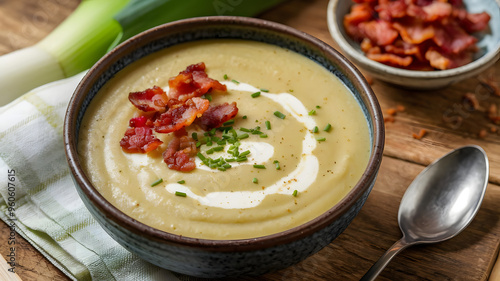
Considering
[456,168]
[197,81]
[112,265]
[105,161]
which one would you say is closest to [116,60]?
[197,81]

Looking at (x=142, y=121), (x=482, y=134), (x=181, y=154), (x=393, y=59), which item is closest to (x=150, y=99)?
(x=142, y=121)

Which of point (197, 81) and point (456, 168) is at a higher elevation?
point (197, 81)

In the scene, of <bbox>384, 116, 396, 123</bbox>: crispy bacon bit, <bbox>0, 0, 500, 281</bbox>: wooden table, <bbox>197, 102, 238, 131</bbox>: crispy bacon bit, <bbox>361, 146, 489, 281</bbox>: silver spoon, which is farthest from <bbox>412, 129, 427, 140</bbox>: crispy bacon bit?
<bbox>197, 102, 238, 131</bbox>: crispy bacon bit

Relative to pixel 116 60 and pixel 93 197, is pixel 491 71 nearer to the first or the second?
pixel 116 60

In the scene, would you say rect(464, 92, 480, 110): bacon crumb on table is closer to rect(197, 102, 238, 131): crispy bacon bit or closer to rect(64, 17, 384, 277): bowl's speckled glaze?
rect(64, 17, 384, 277): bowl's speckled glaze

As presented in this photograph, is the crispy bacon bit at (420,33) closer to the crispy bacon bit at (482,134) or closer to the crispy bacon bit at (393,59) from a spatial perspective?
the crispy bacon bit at (393,59)

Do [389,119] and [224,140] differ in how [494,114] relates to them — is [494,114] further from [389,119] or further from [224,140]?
[224,140]
